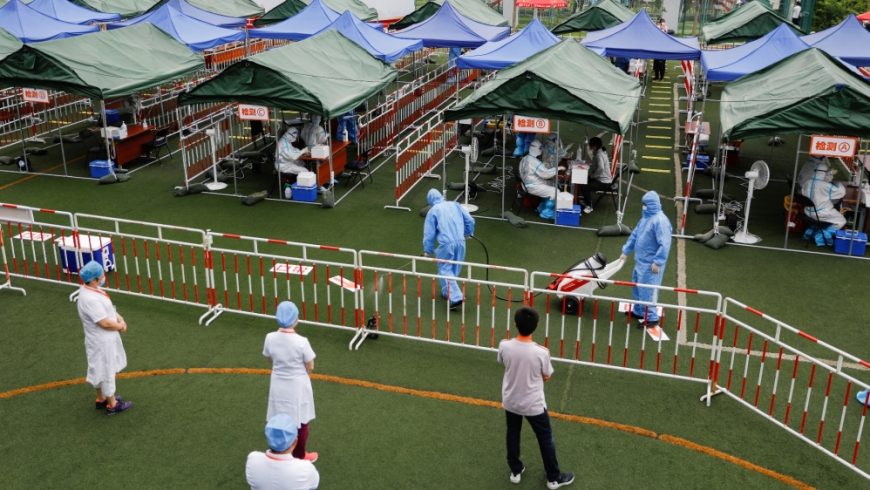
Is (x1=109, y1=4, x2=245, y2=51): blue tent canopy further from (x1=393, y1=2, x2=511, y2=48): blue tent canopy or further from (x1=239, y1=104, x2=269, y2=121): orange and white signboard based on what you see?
(x1=239, y1=104, x2=269, y2=121): orange and white signboard

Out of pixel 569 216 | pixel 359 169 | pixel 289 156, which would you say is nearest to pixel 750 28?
pixel 569 216

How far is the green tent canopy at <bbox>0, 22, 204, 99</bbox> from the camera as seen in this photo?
1566 centimetres

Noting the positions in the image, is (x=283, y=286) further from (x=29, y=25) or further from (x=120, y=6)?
(x=120, y=6)

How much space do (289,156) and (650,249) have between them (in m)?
8.44

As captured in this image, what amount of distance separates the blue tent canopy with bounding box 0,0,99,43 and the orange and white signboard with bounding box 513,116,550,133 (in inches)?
602

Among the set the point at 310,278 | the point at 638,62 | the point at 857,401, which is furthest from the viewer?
the point at 638,62

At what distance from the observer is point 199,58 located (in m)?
19.6

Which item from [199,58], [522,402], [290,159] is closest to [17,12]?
[199,58]

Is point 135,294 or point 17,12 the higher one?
point 17,12

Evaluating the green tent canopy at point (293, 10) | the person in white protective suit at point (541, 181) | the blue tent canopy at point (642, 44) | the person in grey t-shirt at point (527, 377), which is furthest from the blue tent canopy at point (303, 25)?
the person in grey t-shirt at point (527, 377)

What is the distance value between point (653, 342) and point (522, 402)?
12.9ft

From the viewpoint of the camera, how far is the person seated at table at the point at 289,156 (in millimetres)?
15938

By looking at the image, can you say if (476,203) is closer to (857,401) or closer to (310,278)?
(310,278)

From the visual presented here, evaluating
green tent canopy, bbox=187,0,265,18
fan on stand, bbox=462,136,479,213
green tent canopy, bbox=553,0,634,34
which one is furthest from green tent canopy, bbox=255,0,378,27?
fan on stand, bbox=462,136,479,213
